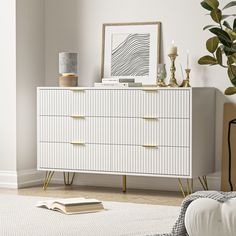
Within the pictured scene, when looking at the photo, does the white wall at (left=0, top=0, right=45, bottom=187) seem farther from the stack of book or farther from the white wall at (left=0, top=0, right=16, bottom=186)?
the stack of book

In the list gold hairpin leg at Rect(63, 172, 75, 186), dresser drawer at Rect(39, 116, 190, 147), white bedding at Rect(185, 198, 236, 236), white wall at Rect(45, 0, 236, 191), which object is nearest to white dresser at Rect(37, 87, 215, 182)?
dresser drawer at Rect(39, 116, 190, 147)

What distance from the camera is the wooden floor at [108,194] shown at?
525 cm

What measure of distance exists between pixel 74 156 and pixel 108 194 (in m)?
0.41

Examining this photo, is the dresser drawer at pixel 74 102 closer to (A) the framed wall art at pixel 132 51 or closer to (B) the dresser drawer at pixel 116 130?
(B) the dresser drawer at pixel 116 130

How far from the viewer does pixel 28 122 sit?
237 inches

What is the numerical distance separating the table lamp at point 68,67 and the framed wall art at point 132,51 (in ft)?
0.89

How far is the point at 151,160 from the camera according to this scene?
5363 millimetres

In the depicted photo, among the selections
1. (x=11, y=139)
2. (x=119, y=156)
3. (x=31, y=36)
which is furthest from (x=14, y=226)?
(x=31, y=36)

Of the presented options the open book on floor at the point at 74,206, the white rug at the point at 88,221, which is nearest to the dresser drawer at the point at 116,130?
the white rug at the point at 88,221

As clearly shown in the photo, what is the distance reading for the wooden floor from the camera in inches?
207

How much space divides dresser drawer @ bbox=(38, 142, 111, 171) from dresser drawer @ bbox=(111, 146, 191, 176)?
0.28 feet

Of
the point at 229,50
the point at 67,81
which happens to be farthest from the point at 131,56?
the point at 229,50

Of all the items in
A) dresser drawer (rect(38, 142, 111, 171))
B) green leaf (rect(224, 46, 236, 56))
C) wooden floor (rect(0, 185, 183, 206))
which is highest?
green leaf (rect(224, 46, 236, 56))

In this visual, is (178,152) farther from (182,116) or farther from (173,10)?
(173,10)
